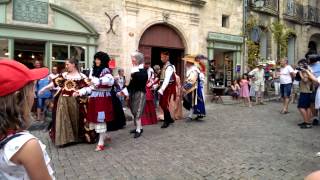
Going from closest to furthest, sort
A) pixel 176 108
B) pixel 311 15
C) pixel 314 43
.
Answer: pixel 176 108, pixel 311 15, pixel 314 43

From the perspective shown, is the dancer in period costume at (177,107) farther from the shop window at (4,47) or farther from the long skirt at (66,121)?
the shop window at (4,47)

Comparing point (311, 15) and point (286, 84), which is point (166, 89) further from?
point (311, 15)

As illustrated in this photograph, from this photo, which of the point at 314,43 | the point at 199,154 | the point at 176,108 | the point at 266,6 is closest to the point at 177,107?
the point at 176,108

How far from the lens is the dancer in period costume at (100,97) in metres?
6.95

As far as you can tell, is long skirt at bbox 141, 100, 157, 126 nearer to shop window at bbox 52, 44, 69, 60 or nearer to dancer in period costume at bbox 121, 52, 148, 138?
dancer in period costume at bbox 121, 52, 148, 138

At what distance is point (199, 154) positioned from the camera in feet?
21.4

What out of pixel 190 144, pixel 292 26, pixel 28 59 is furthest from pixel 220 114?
pixel 292 26

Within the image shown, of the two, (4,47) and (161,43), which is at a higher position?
(161,43)

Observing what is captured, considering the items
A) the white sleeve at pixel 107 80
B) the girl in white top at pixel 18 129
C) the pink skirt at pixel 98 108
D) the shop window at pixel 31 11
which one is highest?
the shop window at pixel 31 11

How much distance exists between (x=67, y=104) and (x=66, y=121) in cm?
32

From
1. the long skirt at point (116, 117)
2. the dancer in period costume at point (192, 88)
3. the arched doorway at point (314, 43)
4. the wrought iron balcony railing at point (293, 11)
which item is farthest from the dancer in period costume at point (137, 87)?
the arched doorway at point (314, 43)

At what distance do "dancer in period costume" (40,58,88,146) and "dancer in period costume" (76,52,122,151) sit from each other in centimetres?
35

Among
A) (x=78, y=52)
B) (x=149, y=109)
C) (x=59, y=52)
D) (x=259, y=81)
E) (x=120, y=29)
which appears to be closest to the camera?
(x=149, y=109)

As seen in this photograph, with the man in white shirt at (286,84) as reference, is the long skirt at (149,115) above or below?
below
